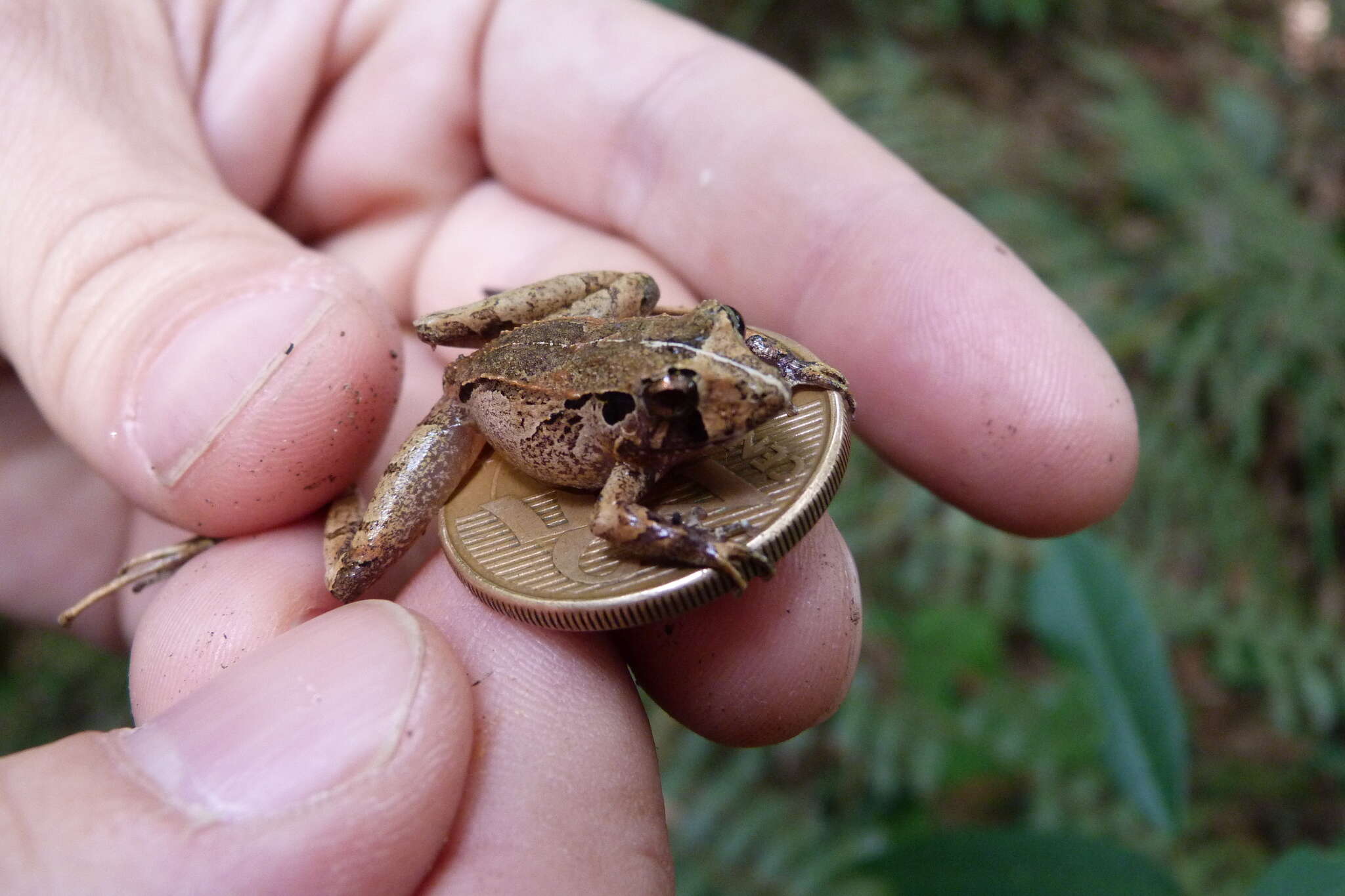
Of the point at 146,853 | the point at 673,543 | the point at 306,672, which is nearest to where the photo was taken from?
the point at 146,853

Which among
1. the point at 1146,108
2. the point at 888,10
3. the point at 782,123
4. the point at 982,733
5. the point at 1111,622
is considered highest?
the point at 782,123

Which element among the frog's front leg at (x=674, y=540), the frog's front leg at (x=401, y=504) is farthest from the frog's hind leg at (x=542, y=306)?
the frog's front leg at (x=674, y=540)

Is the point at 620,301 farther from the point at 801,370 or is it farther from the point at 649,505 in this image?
the point at 649,505

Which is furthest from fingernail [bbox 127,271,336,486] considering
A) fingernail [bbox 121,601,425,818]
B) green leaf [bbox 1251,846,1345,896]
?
green leaf [bbox 1251,846,1345,896]

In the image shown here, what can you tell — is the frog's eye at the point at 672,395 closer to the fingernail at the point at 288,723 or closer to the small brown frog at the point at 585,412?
the small brown frog at the point at 585,412

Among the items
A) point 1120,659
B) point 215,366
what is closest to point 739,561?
point 215,366

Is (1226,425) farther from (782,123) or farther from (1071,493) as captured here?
(782,123)

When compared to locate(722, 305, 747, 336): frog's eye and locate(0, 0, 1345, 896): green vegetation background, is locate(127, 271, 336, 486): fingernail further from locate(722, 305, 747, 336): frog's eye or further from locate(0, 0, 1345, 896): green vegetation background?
locate(0, 0, 1345, 896): green vegetation background

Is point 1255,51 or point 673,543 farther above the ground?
point 673,543

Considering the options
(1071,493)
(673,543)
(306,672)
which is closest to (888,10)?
(1071,493)
